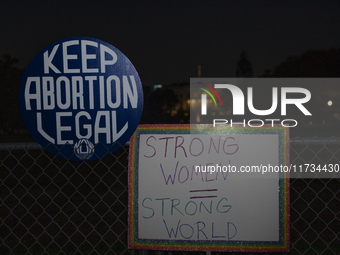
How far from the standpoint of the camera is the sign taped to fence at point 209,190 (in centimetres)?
203

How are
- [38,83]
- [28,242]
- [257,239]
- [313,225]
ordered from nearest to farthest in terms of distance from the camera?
[257,239] → [38,83] → [28,242] → [313,225]

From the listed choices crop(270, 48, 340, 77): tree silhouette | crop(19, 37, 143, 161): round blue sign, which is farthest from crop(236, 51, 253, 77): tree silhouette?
crop(19, 37, 143, 161): round blue sign

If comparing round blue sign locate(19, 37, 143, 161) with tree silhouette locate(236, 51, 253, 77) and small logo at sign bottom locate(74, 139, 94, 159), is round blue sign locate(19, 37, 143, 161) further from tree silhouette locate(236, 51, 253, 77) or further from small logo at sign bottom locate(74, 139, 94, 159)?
tree silhouette locate(236, 51, 253, 77)

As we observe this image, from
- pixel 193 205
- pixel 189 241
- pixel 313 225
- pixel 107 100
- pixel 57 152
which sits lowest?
pixel 313 225

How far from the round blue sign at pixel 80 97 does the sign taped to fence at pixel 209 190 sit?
339 millimetres

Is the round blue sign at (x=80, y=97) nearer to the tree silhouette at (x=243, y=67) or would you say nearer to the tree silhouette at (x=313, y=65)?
the tree silhouette at (x=313, y=65)

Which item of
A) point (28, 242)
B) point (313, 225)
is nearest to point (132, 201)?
point (28, 242)

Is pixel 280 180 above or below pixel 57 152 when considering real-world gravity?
below

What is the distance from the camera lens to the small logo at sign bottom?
86.4 inches

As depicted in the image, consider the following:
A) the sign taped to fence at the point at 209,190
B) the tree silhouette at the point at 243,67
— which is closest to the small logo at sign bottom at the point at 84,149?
the sign taped to fence at the point at 209,190

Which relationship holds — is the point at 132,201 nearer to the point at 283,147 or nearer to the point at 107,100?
the point at 107,100

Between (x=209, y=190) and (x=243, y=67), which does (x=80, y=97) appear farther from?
(x=243, y=67)

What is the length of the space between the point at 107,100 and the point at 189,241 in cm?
112

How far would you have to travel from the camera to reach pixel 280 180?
2031 millimetres
